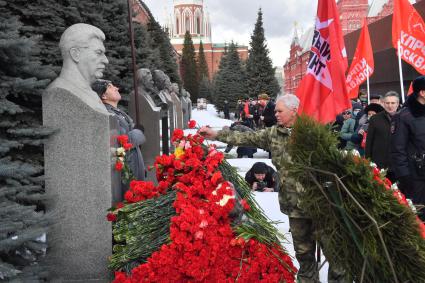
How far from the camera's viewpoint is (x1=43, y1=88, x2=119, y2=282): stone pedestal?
3883mm

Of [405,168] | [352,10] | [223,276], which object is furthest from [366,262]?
[352,10]

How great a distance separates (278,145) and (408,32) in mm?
6516

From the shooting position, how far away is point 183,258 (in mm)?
3354

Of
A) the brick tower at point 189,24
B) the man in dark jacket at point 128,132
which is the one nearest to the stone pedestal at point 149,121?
the man in dark jacket at point 128,132

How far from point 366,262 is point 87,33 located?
10.9ft

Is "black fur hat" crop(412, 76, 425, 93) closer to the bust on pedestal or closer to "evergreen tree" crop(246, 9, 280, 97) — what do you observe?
the bust on pedestal

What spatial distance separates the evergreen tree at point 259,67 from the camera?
47.6 meters

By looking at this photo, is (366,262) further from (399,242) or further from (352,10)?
(352,10)

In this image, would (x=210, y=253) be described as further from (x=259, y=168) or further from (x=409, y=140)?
(x=259, y=168)

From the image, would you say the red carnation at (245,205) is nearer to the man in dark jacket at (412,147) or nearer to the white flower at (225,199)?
the white flower at (225,199)

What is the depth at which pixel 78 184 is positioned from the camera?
3.96 metres

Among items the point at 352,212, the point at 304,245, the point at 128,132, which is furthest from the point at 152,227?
the point at 128,132

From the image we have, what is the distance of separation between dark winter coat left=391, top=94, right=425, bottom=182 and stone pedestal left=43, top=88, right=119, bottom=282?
10.5 feet

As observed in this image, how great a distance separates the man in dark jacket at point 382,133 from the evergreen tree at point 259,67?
4118 cm
